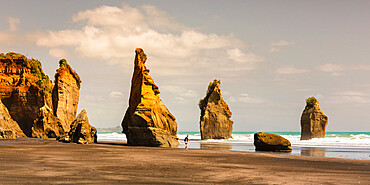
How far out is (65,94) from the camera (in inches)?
2677

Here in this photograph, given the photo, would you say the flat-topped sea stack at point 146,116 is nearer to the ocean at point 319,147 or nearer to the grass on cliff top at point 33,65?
the ocean at point 319,147

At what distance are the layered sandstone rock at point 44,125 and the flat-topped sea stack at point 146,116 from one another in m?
18.5

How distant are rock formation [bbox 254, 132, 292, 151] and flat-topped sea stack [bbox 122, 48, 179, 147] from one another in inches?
394

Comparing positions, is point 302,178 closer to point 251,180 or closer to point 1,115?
point 251,180

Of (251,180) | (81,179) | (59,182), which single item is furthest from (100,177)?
(251,180)

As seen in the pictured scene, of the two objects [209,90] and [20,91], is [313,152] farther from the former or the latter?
[20,91]

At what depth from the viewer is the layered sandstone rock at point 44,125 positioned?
55.2 m

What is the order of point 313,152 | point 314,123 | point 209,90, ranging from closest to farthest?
1. point 313,152
2. point 314,123
3. point 209,90

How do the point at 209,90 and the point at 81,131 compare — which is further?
the point at 209,90

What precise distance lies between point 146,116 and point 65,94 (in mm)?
35448

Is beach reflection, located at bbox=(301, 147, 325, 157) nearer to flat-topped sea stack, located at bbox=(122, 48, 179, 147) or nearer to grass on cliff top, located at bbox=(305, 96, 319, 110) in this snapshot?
flat-topped sea stack, located at bbox=(122, 48, 179, 147)

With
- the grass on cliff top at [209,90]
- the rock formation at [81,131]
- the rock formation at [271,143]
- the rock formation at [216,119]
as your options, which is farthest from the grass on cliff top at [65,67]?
the rock formation at [271,143]

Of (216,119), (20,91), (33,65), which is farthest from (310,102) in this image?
(33,65)

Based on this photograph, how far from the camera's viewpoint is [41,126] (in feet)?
183
